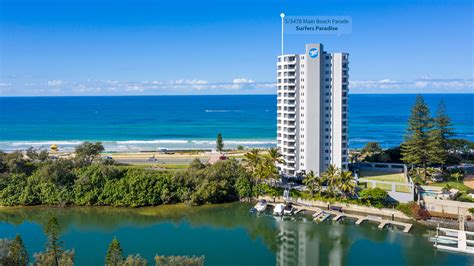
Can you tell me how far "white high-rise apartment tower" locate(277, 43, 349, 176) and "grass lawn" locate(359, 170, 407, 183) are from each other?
2875 millimetres

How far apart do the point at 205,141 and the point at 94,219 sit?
50.0 metres

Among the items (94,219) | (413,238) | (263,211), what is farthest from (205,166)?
(413,238)

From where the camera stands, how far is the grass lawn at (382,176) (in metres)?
43.6

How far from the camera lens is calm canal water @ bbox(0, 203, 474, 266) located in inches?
1162

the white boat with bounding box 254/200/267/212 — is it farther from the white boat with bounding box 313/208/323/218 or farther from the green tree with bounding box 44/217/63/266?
the green tree with bounding box 44/217/63/266

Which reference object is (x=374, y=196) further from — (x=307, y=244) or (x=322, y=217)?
(x=307, y=244)

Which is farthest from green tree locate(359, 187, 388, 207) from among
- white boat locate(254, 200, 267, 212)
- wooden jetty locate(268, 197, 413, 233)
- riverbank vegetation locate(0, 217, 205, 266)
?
riverbank vegetation locate(0, 217, 205, 266)

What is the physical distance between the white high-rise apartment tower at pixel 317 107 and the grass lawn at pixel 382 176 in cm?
288

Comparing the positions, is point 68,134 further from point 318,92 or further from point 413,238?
point 413,238

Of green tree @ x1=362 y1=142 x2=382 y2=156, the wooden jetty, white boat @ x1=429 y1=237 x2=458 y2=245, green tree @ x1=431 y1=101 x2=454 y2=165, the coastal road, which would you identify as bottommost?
white boat @ x1=429 y1=237 x2=458 y2=245

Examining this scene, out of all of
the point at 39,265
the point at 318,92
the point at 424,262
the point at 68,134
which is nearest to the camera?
the point at 39,265

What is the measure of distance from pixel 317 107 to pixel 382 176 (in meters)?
10.8

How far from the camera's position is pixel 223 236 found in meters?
34.0

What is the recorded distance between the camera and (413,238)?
3253 centimetres
